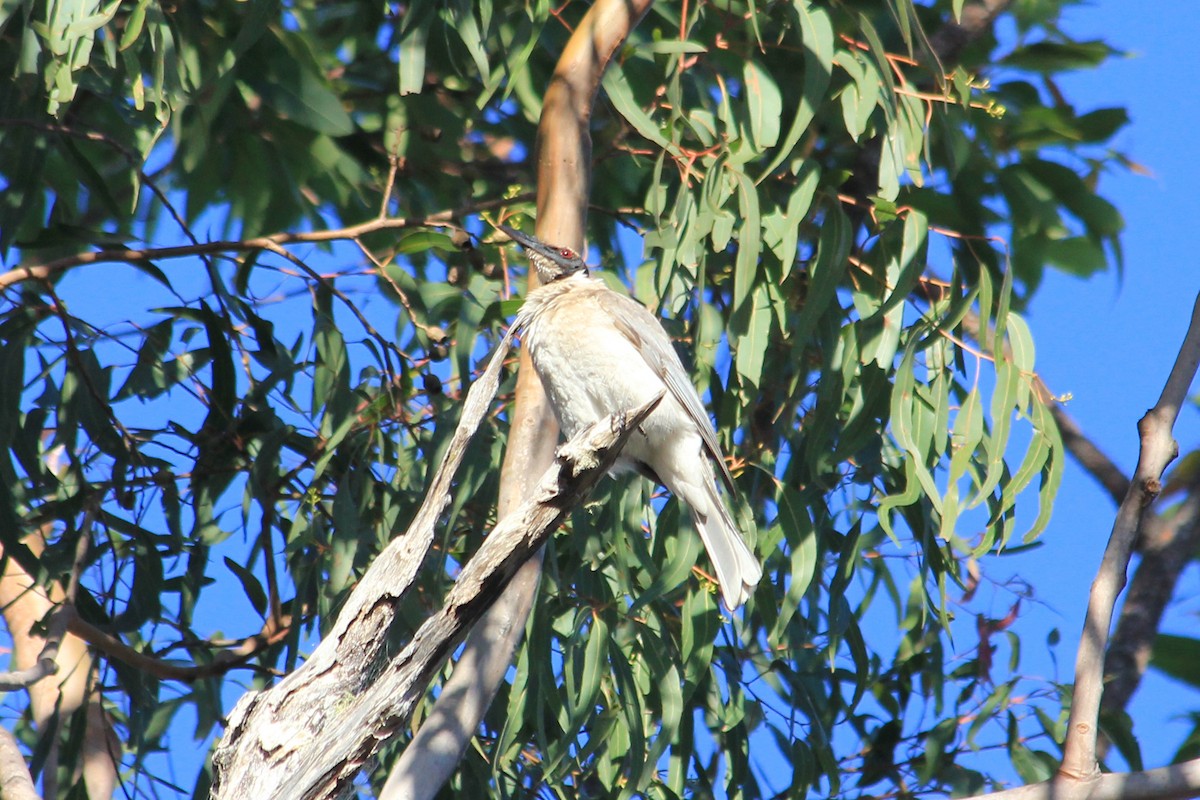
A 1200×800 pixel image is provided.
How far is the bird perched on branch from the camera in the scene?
3248 mm

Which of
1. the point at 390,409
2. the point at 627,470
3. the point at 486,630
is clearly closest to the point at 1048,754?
the point at 627,470

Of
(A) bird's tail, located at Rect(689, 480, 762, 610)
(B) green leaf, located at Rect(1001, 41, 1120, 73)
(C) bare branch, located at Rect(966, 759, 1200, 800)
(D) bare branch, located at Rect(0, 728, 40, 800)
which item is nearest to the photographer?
(C) bare branch, located at Rect(966, 759, 1200, 800)

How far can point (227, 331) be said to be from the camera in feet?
12.4

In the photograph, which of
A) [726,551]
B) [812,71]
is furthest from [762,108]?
[726,551]

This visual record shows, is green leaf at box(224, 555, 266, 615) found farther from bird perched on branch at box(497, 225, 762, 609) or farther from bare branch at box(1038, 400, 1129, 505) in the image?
bare branch at box(1038, 400, 1129, 505)

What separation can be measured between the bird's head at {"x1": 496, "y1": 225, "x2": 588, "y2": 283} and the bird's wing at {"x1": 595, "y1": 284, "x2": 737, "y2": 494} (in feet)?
0.30

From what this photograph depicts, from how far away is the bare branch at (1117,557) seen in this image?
211 centimetres

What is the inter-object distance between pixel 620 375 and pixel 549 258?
34 cm

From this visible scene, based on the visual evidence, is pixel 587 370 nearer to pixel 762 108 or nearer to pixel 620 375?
pixel 620 375

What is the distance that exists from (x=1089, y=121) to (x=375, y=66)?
85.3 inches

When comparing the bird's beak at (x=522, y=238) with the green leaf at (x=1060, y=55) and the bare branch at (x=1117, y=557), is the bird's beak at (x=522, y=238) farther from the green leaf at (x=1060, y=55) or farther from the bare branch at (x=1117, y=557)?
the green leaf at (x=1060, y=55)

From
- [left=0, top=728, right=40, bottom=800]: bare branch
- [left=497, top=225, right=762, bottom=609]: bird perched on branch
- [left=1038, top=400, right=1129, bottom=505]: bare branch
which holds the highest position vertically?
[left=1038, top=400, right=1129, bottom=505]: bare branch

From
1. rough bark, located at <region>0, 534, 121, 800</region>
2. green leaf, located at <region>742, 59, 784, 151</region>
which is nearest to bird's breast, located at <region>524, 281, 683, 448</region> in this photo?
green leaf, located at <region>742, 59, 784, 151</region>

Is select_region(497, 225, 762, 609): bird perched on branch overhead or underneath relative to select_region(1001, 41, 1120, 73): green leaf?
underneath
